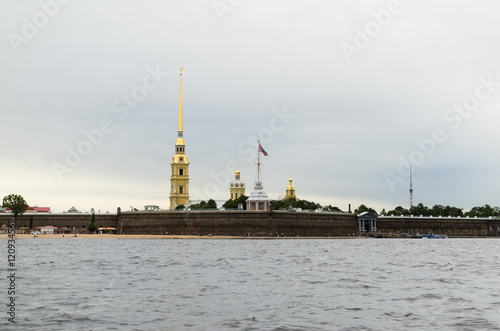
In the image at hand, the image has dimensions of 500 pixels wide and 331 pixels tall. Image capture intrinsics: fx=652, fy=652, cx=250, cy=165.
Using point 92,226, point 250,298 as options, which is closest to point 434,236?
point 92,226

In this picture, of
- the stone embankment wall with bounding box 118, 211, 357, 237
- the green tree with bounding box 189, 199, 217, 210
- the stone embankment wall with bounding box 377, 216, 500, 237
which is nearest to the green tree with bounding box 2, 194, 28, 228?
the stone embankment wall with bounding box 118, 211, 357, 237

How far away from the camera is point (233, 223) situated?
123 meters

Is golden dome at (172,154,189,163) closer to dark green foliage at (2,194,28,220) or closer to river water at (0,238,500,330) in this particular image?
dark green foliage at (2,194,28,220)

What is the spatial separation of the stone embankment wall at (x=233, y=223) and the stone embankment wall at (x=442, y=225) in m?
21.6

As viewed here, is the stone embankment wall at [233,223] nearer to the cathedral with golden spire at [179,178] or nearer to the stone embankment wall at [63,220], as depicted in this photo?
the stone embankment wall at [63,220]

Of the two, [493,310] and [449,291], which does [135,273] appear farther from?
[493,310]

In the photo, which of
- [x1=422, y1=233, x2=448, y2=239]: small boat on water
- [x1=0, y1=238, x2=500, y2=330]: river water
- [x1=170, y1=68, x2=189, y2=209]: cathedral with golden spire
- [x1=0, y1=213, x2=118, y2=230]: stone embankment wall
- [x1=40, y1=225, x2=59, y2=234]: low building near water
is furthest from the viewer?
[x1=170, y1=68, x2=189, y2=209]: cathedral with golden spire

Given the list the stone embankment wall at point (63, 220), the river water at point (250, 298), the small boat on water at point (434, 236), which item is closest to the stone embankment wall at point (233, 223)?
the stone embankment wall at point (63, 220)

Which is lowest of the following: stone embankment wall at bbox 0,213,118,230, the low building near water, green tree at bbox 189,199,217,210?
the low building near water

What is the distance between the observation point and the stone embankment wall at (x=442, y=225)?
152250mm

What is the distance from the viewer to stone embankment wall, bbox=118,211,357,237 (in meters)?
122

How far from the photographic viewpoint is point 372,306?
26594mm

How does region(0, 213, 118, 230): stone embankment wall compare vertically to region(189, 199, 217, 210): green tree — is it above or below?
below

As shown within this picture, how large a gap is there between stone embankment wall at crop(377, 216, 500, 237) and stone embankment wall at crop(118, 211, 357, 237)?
21.6m
